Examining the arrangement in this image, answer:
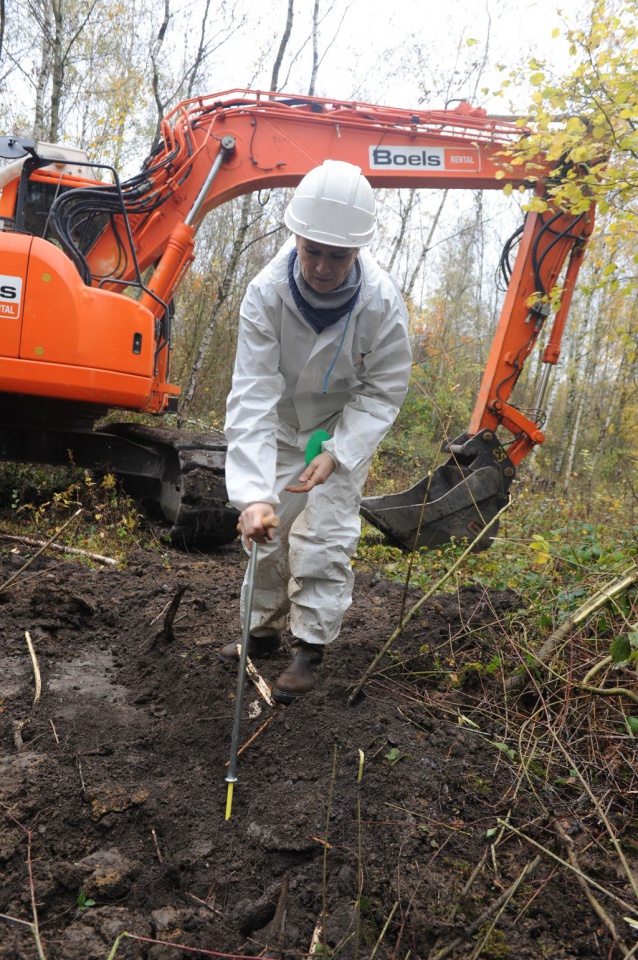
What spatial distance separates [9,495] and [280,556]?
4.07 meters

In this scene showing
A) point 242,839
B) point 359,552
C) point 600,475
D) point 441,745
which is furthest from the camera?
point 600,475

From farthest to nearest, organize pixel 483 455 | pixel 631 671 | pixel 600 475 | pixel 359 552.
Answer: pixel 600 475 → pixel 359 552 → pixel 483 455 → pixel 631 671

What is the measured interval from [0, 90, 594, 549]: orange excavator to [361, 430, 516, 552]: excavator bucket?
0.4 inches

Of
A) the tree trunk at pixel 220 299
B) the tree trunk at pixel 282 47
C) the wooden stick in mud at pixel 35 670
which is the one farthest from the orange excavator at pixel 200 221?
the tree trunk at pixel 282 47

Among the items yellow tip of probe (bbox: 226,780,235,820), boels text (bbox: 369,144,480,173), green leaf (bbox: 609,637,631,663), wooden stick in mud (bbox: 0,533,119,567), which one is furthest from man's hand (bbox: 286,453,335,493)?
boels text (bbox: 369,144,480,173)

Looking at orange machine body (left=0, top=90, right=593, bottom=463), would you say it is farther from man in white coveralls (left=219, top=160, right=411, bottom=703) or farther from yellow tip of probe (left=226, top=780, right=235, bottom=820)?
yellow tip of probe (left=226, top=780, right=235, bottom=820)

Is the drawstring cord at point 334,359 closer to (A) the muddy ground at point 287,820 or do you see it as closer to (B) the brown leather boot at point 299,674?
(B) the brown leather boot at point 299,674

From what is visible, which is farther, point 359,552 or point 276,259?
point 359,552

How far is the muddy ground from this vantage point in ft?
6.31

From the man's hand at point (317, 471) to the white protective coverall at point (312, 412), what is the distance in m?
0.05

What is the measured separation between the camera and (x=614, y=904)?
6.70ft

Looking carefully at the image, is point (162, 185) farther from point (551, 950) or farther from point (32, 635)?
point (551, 950)

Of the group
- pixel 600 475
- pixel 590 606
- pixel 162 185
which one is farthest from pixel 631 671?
pixel 600 475

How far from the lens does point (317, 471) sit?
310cm
